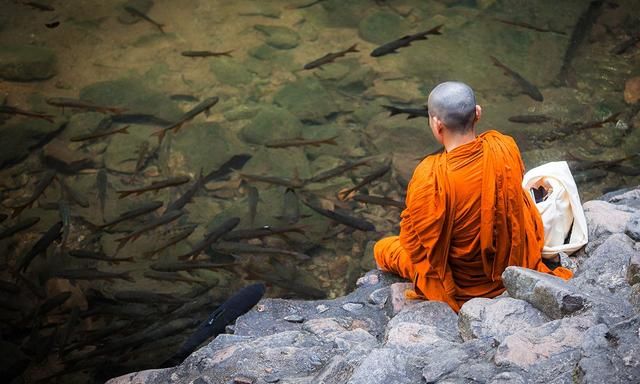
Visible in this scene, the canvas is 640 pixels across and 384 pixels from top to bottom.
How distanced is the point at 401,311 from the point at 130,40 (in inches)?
281

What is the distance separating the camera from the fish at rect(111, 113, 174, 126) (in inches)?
345

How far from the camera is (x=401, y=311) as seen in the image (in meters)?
4.22

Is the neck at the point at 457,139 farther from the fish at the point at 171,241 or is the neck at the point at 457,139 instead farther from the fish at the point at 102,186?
the fish at the point at 102,186

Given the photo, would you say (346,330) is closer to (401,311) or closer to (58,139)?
(401,311)

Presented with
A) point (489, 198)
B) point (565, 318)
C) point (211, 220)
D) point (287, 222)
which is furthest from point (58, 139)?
point (565, 318)

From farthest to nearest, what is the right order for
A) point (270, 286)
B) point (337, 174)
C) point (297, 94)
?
point (297, 94) < point (337, 174) < point (270, 286)

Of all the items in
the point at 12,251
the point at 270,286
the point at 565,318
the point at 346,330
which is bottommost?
the point at 12,251

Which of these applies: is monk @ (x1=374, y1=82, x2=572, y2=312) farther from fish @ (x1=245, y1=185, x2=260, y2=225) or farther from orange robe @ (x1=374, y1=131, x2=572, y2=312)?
fish @ (x1=245, y1=185, x2=260, y2=225)

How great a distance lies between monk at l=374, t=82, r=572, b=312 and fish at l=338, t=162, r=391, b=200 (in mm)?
3234

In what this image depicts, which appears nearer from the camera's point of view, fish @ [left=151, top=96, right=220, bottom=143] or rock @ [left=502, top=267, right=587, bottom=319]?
rock @ [left=502, top=267, right=587, bottom=319]

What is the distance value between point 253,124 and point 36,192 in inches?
99.1

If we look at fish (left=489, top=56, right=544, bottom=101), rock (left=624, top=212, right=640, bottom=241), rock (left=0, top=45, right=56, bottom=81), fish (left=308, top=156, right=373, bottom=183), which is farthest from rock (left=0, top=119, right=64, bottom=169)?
rock (left=624, top=212, right=640, bottom=241)

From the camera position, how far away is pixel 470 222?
13.0 ft

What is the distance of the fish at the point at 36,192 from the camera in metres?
7.23
